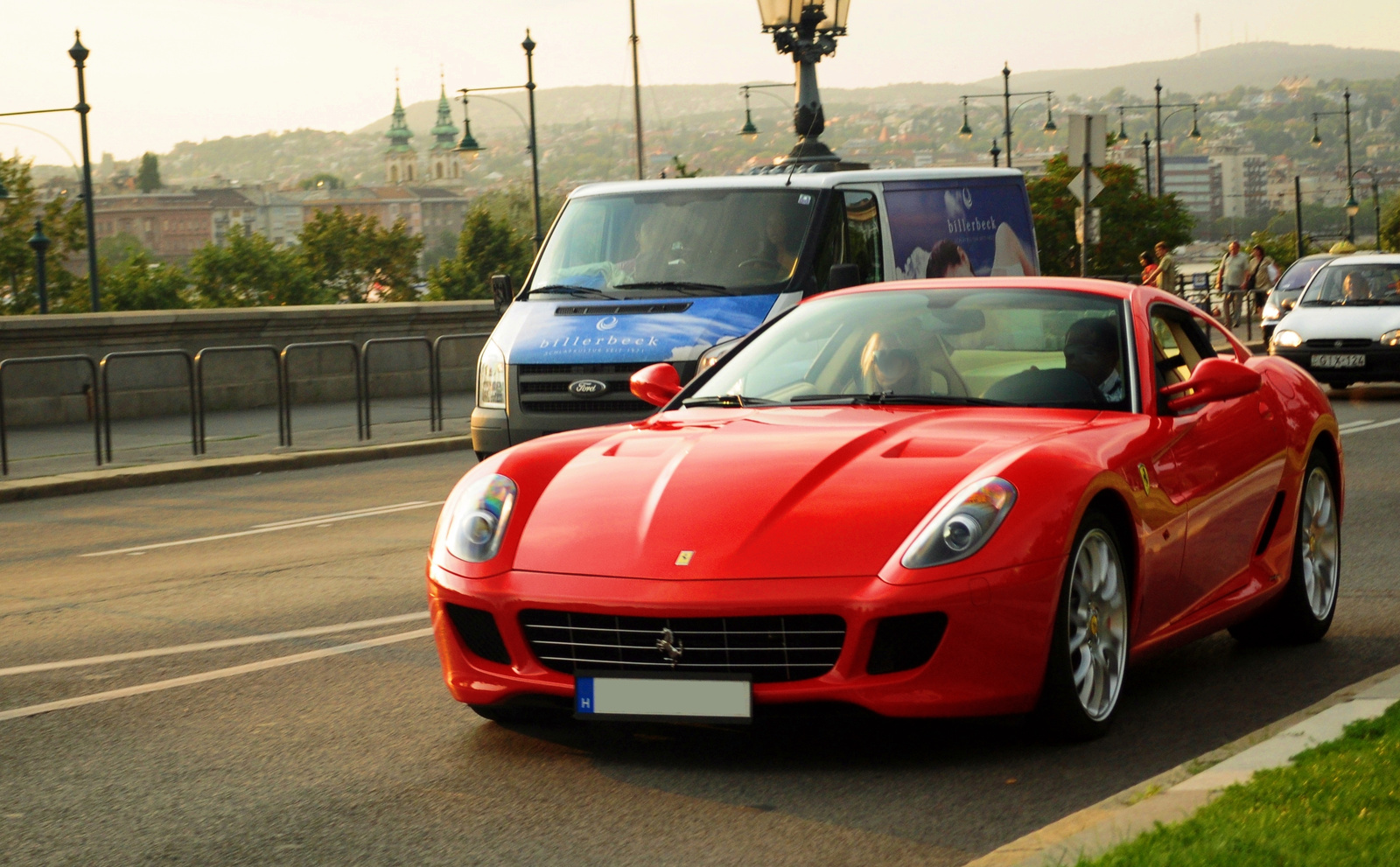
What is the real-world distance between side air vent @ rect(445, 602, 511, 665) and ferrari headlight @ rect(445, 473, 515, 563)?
15 cm

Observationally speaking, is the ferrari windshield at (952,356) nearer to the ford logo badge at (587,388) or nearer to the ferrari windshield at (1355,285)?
the ford logo badge at (587,388)

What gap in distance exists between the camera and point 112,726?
5.98 meters

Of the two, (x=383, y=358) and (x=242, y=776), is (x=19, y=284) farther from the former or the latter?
(x=242, y=776)

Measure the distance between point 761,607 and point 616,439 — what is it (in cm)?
127

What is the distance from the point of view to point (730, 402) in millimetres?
6277

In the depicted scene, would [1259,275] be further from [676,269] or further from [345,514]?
[345,514]

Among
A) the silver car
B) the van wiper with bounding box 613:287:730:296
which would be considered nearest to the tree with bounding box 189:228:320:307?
the silver car

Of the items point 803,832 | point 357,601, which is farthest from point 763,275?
point 803,832

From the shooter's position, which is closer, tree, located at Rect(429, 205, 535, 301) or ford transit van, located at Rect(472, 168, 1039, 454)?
ford transit van, located at Rect(472, 168, 1039, 454)

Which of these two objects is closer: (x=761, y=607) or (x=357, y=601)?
(x=761, y=607)

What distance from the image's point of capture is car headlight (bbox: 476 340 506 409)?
12430mm

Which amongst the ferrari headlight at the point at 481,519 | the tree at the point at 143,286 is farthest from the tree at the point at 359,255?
the ferrari headlight at the point at 481,519

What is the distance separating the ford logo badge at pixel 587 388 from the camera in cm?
Result: 1205

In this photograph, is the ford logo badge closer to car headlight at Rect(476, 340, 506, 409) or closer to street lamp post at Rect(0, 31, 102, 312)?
car headlight at Rect(476, 340, 506, 409)
